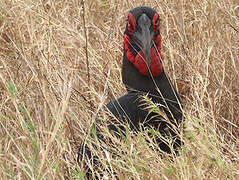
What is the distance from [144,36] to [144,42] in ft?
0.10

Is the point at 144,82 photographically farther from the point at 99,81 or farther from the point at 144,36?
the point at 99,81

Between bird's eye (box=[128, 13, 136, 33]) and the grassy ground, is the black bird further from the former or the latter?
the grassy ground

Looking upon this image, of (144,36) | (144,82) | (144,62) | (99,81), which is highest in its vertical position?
(144,36)

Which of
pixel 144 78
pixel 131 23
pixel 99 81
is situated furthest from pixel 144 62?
pixel 99 81

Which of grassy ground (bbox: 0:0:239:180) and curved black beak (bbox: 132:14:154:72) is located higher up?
curved black beak (bbox: 132:14:154:72)

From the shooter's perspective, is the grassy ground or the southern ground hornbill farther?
the southern ground hornbill

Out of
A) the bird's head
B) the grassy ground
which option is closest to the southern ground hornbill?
the bird's head

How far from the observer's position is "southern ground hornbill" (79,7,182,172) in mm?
2723

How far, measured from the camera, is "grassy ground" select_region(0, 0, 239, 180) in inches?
90.0

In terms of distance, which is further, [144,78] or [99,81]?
[99,81]

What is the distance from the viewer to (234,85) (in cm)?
339

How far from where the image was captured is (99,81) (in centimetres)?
338

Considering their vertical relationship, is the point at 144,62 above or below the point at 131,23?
below

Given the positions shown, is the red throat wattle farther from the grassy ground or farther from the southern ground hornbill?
the grassy ground
